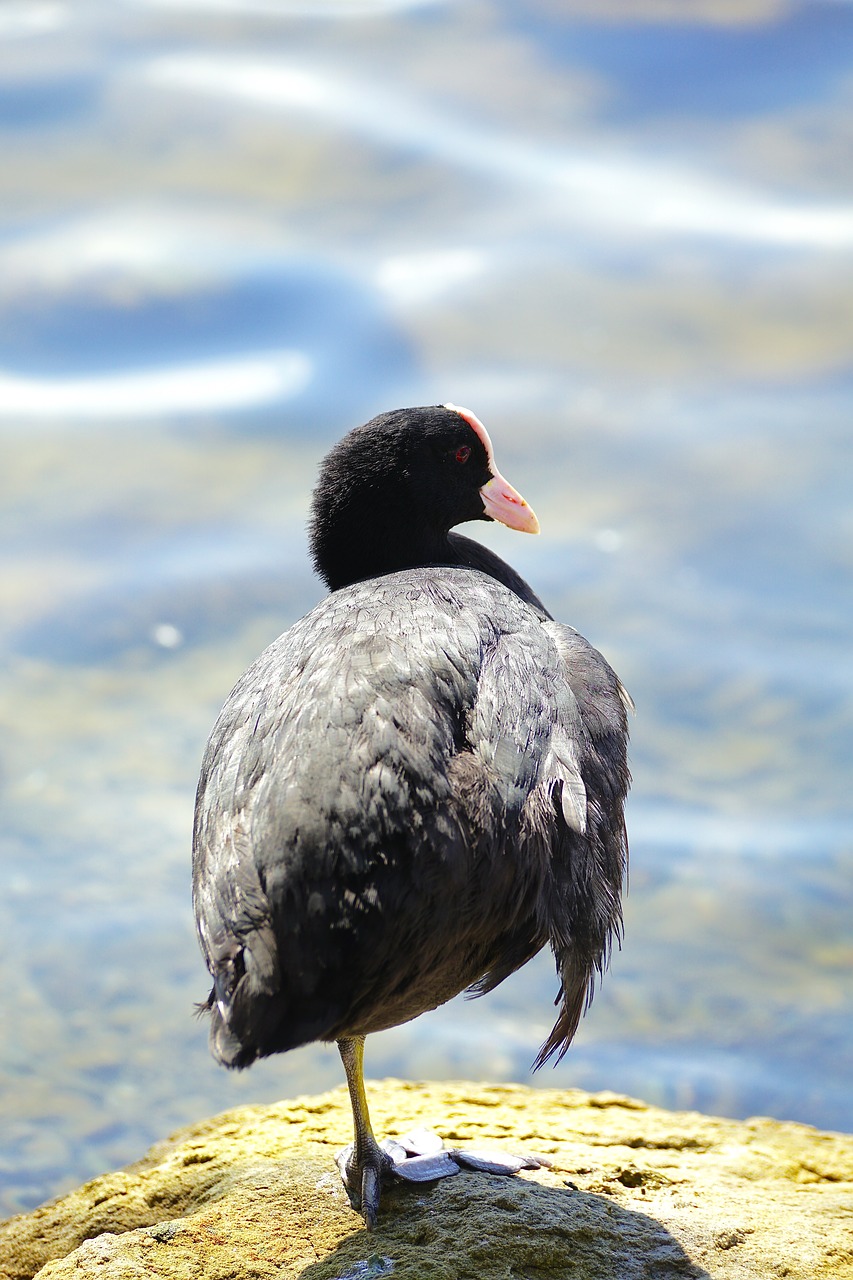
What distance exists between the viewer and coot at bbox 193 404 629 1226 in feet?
9.47

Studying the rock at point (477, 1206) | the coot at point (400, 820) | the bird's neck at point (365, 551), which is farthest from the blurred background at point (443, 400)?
the coot at point (400, 820)

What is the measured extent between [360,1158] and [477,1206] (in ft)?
1.07

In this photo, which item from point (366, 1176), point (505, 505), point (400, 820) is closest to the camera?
point (400, 820)

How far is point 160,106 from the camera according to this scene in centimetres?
1072

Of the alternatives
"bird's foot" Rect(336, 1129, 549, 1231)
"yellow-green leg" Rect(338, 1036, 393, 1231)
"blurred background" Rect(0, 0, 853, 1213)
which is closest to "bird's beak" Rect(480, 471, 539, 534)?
"yellow-green leg" Rect(338, 1036, 393, 1231)

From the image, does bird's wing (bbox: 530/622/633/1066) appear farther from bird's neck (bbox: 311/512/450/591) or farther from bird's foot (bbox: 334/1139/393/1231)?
bird's neck (bbox: 311/512/450/591)

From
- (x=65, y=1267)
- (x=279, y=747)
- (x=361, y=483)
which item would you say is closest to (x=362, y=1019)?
(x=279, y=747)

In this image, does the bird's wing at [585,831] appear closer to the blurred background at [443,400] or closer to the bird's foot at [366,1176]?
the bird's foot at [366,1176]

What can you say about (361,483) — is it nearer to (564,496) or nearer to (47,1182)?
(47,1182)

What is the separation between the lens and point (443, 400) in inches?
329

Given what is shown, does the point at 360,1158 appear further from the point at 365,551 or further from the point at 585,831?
the point at 365,551

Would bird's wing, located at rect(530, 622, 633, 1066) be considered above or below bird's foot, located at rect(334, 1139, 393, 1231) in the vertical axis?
above

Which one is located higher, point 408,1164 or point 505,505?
point 505,505

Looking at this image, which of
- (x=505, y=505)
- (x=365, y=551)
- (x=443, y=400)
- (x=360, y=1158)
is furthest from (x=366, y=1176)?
(x=443, y=400)
